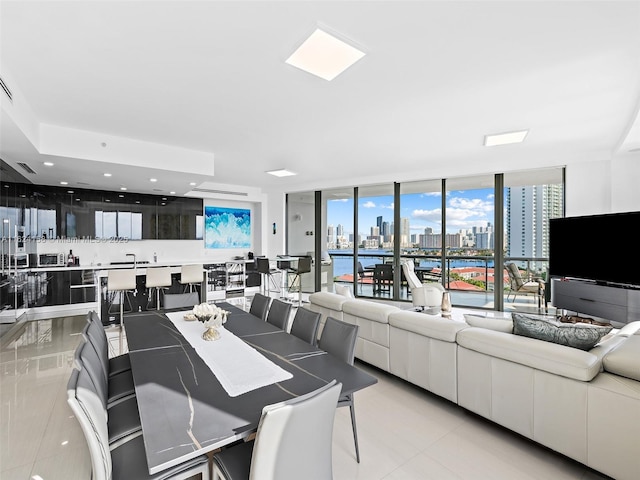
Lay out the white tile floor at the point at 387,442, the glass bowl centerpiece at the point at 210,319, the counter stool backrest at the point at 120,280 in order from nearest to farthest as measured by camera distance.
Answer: the white tile floor at the point at 387,442
the glass bowl centerpiece at the point at 210,319
the counter stool backrest at the point at 120,280

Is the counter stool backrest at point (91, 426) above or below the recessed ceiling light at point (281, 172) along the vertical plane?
below

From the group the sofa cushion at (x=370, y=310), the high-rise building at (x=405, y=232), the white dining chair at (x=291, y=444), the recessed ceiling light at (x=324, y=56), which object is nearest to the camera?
the white dining chair at (x=291, y=444)

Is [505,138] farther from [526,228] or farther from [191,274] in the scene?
[191,274]

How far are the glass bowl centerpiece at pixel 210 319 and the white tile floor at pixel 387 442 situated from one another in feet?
3.45

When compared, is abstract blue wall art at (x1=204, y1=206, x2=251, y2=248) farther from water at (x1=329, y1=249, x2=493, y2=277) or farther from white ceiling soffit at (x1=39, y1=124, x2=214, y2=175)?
white ceiling soffit at (x1=39, y1=124, x2=214, y2=175)

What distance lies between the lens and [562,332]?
2191 mm

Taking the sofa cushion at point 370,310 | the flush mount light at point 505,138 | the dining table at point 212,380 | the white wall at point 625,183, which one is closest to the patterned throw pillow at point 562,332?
the sofa cushion at point 370,310

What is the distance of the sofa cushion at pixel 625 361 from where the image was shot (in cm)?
187

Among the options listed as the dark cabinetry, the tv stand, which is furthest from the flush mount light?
the dark cabinetry

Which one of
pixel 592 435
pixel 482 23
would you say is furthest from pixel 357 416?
pixel 482 23

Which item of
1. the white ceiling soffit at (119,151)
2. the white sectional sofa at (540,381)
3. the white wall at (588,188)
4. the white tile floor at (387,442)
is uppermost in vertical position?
the white ceiling soffit at (119,151)

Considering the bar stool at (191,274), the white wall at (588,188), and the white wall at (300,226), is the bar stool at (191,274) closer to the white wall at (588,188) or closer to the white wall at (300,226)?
the white wall at (300,226)

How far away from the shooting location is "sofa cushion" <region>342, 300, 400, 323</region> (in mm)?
3225

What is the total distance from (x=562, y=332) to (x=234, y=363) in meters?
2.14
